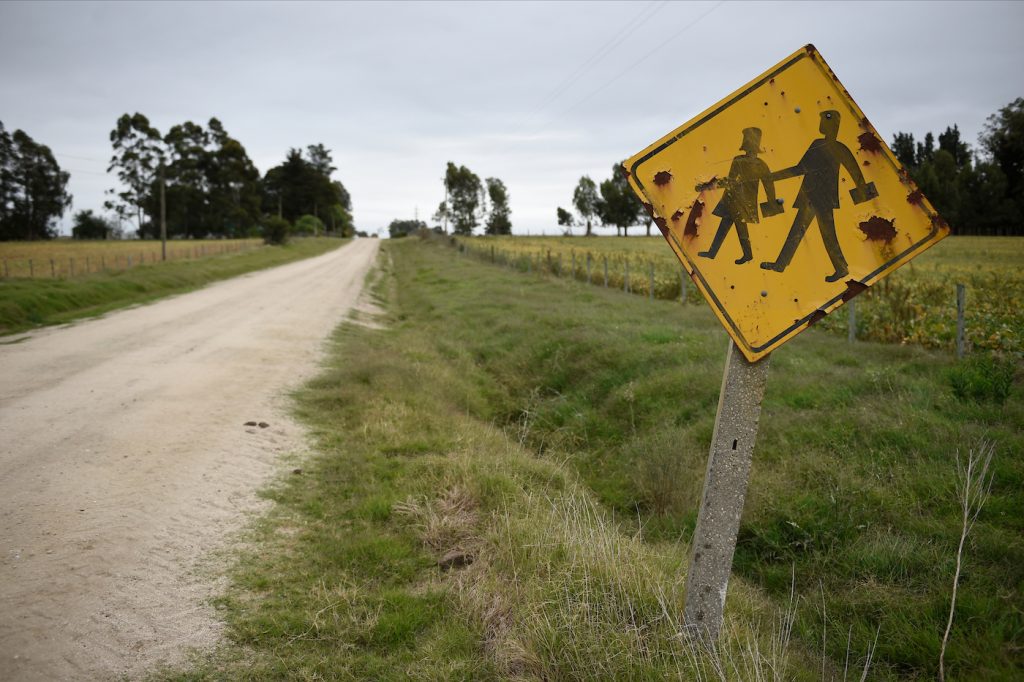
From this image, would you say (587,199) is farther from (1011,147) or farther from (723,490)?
(723,490)

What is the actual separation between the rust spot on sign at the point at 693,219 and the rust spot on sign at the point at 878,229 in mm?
469

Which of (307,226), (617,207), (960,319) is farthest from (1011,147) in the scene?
(307,226)

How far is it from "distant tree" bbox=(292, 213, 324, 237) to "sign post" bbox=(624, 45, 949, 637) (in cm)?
8590

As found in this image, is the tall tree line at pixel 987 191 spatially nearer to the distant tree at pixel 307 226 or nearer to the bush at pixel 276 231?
the bush at pixel 276 231

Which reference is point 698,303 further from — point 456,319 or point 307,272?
point 307,272

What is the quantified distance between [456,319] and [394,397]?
7.67m

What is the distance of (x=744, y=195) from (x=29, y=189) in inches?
3086

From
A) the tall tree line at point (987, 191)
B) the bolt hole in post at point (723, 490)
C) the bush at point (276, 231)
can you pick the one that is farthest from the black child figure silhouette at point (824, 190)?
the bush at point (276, 231)

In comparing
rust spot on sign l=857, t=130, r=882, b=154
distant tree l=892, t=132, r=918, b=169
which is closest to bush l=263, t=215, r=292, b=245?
rust spot on sign l=857, t=130, r=882, b=154

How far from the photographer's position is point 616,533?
337 cm

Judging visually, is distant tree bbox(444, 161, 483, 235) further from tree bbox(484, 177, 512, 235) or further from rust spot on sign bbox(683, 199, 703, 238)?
rust spot on sign bbox(683, 199, 703, 238)

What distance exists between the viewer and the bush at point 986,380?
19.8 ft

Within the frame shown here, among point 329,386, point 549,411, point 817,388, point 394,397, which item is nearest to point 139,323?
point 329,386

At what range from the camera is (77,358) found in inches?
353
